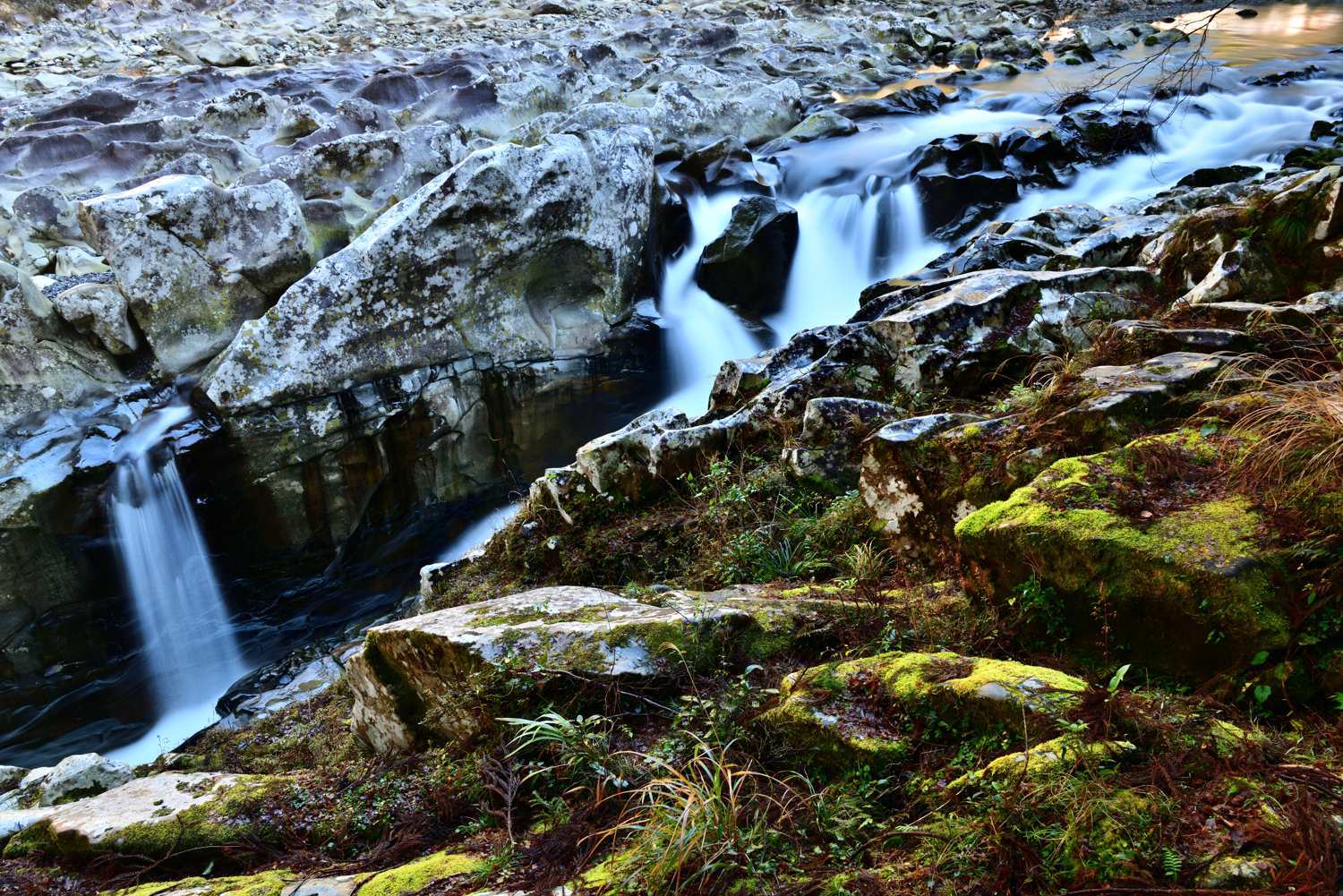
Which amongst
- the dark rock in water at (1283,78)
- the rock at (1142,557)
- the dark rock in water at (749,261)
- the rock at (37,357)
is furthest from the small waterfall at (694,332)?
the dark rock in water at (1283,78)

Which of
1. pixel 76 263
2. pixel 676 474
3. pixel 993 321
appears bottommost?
pixel 676 474

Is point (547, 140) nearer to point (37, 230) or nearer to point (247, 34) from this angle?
point (37, 230)

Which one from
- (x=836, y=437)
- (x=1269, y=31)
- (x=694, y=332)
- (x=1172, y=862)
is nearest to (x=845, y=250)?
(x=694, y=332)

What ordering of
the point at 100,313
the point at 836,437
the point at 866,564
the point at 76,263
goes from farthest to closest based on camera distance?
the point at 76,263 < the point at 100,313 < the point at 836,437 < the point at 866,564

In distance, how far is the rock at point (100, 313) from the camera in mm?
7559

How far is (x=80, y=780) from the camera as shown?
475 cm

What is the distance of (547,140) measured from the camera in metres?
8.67

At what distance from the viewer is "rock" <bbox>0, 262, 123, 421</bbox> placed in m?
7.29

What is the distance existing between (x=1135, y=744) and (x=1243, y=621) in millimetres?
668

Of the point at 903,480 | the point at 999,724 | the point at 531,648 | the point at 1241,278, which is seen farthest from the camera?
the point at 1241,278

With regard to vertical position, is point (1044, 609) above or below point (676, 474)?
above

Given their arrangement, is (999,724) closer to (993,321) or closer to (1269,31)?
(993,321)

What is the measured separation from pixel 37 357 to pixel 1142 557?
28.0ft

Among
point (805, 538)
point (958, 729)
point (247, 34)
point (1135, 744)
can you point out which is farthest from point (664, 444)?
point (247, 34)
